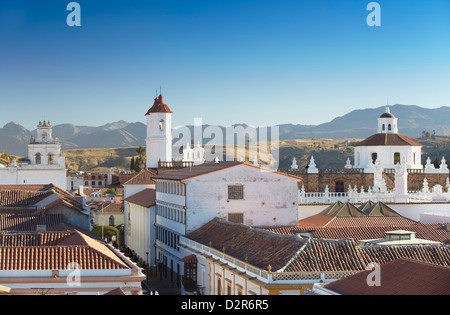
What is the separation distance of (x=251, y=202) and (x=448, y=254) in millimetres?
14701

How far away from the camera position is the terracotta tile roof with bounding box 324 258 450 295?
16.6m

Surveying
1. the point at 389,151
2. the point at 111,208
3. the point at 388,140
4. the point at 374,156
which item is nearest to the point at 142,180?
the point at 111,208

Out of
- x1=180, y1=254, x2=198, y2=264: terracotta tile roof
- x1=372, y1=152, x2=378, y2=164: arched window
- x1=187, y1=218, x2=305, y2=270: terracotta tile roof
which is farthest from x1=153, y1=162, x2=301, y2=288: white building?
x1=372, y1=152, x2=378, y2=164: arched window

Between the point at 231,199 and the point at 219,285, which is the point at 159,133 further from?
the point at 219,285

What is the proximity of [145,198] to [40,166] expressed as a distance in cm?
2383

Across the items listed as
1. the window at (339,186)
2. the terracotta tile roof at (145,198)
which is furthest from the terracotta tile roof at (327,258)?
the window at (339,186)

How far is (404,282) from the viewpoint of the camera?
17500 mm

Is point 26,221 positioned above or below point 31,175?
below

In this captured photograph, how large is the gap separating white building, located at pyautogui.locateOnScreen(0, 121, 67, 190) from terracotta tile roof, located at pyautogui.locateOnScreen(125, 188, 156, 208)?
1809 centimetres

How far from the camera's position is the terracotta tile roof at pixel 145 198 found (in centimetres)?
4683

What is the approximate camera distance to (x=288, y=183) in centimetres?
3881

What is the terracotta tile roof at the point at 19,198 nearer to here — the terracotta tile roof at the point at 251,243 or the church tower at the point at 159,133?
the terracotta tile roof at the point at 251,243

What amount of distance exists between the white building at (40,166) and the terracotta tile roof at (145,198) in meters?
18.1
